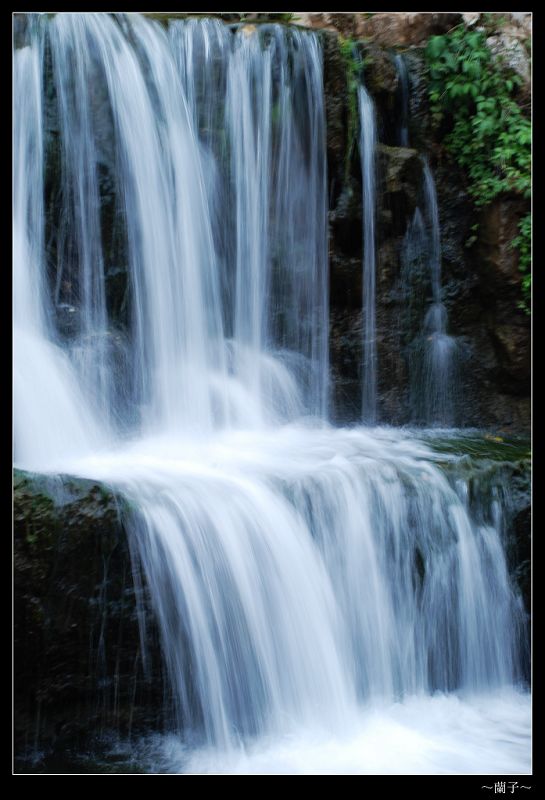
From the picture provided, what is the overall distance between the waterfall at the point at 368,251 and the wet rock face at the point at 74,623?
3.16 meters

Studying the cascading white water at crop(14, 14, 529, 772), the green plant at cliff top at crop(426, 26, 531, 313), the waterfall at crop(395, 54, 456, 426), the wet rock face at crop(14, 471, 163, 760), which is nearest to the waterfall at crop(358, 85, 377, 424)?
the cascading white water at crop(14, 14, 529, 772)

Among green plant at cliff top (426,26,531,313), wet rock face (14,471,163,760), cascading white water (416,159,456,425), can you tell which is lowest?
wet rock face (14,471,163,760)

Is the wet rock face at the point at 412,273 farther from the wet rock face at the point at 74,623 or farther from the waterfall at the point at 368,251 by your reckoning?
the wet rock face at the point at 74,623

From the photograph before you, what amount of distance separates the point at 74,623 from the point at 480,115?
17.2ft

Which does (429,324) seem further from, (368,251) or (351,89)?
(351,89)

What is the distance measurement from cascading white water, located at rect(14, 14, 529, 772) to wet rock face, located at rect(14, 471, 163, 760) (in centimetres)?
15

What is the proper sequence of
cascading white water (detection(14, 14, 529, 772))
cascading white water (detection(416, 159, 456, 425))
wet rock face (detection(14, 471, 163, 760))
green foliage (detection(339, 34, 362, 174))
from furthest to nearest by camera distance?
1. cascading white water (detection(416, 159, 456, 425))
2. green foliage (detection(339, 34, 362, 174))
3. cascading white water (detection(14, 14, 529, 772))
4. wet rock face (detection(14, 471, 163, 760))

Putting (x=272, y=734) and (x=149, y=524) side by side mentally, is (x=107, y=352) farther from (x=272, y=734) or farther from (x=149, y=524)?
(x=272, y=734)

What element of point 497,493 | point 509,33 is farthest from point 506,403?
point 509,33

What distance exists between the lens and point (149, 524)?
12.8 feet

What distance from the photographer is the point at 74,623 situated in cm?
370

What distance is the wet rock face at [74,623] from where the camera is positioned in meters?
3.61

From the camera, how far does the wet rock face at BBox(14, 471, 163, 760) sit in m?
3.61

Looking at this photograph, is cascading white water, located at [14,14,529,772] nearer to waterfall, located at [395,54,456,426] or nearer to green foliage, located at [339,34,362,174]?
green foliage, located at [339,34,362,174]
